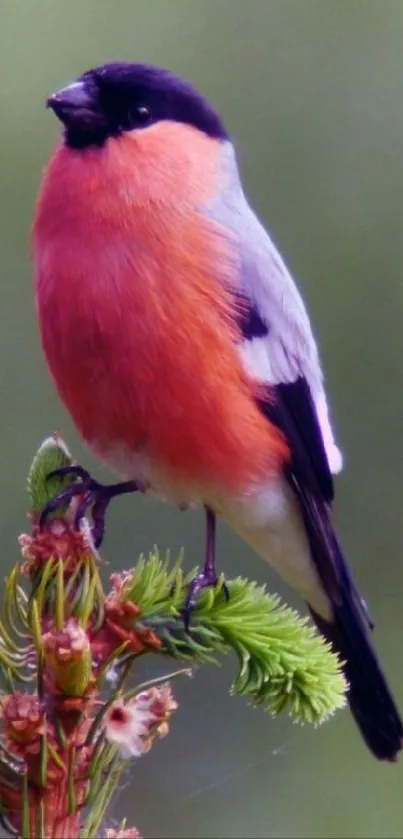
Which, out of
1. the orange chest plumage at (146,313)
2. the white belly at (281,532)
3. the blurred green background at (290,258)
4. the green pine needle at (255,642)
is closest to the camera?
the green pine needle at (255,642)

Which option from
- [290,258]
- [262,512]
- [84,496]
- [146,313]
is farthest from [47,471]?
[290,258]

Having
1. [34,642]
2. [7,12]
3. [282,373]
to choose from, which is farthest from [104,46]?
[34,642]

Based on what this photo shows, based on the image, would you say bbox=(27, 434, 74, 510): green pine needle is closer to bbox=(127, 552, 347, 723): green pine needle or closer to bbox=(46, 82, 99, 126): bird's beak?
bbox=(127, 552, 347, 723): green pine needle

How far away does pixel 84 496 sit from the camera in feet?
2.63

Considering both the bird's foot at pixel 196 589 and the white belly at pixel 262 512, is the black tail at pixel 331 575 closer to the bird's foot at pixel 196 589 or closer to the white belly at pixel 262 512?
the white belly at pixel 262 512

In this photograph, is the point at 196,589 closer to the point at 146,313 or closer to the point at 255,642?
the point at 255,642

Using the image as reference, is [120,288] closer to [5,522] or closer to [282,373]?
[282,373]

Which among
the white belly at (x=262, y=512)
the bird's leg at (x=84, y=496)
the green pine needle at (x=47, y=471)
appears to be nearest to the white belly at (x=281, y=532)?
the white belly at (x=262, y=512)

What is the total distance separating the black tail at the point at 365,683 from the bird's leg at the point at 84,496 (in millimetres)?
212

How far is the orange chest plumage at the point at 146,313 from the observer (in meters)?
0.91

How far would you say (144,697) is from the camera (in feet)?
2.22

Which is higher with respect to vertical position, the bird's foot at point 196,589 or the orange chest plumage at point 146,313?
the orange chest plumage at point 146,313

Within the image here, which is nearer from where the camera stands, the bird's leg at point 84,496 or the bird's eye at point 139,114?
the bird's leg at point 84,496

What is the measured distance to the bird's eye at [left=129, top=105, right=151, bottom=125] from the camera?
39.0 inches
